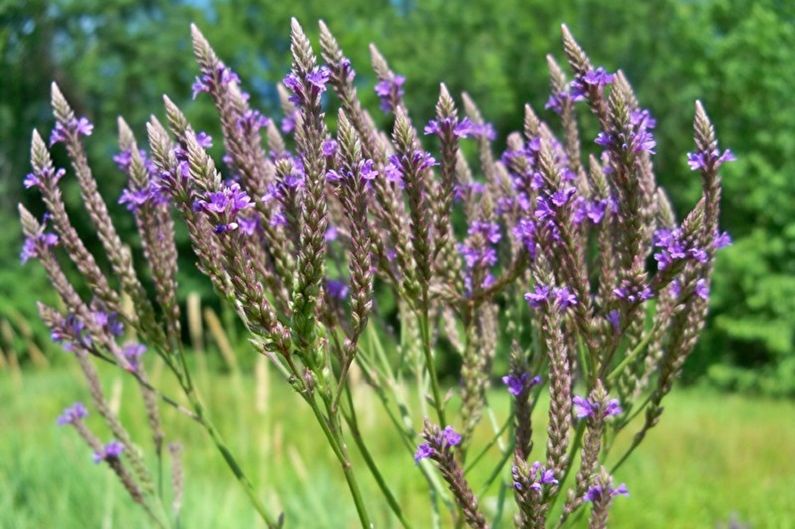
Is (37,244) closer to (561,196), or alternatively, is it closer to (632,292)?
(561,196)

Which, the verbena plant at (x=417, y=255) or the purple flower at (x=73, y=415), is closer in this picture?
the verbena plant at (x=417, y=255)

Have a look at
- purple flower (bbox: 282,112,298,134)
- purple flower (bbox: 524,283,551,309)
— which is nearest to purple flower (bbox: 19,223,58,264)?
purple flower (bbox: 282,112,298,134)

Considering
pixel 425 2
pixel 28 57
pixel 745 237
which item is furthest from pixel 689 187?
pixel 28 57

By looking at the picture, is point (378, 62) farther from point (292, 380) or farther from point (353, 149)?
point (292, 380)

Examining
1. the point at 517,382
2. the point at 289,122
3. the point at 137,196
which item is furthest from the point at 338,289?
the point at 517,382

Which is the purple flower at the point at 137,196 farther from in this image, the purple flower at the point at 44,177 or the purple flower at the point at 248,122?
the purple flower at the point at 248,122

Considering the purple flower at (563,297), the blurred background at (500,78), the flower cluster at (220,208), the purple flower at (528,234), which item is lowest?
the flower cluster at (220,208)

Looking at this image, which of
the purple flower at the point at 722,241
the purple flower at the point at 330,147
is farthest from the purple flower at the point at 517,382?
the purple flower at the point at 330,147

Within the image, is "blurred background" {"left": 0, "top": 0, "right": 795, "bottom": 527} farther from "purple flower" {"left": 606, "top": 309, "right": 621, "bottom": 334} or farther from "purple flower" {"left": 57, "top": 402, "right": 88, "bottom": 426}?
"purple flower" {"left": 606, "top": 309, "right": 621, "bottom": 334}
